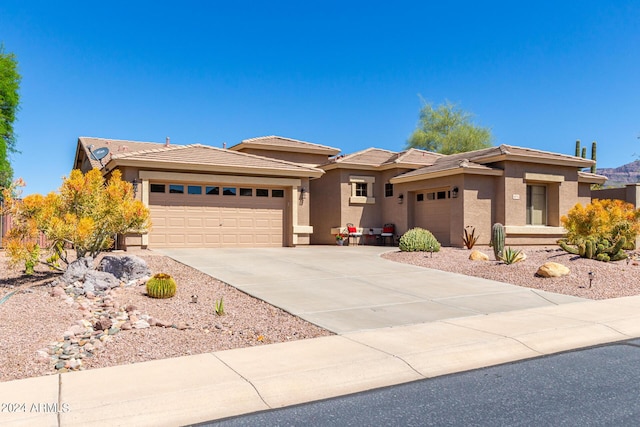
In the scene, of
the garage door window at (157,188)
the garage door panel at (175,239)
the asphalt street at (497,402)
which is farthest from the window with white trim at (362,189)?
the asphalt street at (497,402)

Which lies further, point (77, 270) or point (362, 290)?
point (362, 290)

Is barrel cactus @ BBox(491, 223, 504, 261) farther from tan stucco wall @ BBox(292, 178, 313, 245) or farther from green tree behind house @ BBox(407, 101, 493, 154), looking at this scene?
green tree behind house @ BBox(407, 101, 493, 154)

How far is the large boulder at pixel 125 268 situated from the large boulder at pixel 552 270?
29.4ft

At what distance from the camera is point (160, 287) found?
9.39m

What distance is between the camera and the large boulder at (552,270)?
40.1 feet

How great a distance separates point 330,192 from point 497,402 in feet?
65.7

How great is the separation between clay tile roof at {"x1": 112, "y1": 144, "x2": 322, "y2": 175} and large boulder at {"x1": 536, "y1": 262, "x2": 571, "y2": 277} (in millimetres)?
10759

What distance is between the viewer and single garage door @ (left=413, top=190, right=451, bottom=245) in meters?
21.6

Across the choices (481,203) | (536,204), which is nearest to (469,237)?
(481,203)

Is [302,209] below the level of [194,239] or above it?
above

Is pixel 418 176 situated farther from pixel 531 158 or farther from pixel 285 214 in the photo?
pixel 285 214

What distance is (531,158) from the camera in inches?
830

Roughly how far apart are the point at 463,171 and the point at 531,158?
3.17 meters

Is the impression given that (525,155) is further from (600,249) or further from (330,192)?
(330,192)
